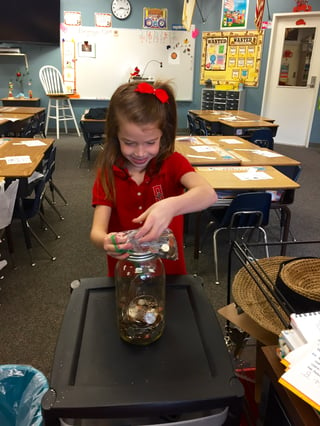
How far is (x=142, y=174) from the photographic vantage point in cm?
105

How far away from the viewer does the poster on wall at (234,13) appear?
653 cm

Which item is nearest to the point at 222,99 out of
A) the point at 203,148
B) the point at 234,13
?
the point at 234,13

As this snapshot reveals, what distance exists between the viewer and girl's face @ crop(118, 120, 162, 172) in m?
0.86

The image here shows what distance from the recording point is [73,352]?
630 millimetres

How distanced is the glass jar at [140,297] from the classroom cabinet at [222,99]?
658 cm

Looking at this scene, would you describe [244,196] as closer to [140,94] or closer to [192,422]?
[140,94]

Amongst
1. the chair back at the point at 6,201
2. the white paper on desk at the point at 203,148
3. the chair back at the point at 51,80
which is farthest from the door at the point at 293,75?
the chair back at the point at 6,201

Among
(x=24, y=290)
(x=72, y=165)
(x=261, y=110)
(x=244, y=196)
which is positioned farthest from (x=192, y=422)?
(x=261, y=110)

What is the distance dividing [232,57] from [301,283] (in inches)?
277

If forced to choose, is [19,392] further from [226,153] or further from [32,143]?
[32,143]

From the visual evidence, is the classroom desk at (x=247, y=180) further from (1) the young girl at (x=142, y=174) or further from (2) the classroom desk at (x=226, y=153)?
(1) the young girl at (x=142, y=174)

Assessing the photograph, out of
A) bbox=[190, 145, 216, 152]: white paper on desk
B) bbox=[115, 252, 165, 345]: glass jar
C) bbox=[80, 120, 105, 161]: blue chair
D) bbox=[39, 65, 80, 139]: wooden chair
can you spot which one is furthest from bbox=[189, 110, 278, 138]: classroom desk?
bbox=[115, 252, 165, 345]: glass jar

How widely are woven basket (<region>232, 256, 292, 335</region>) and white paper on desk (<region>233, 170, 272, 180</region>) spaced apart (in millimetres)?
1411

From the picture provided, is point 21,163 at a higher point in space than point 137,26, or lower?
lower
